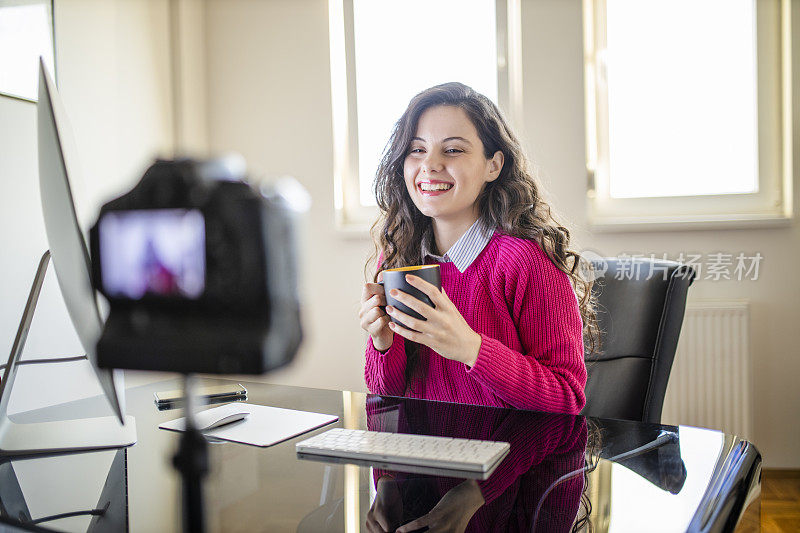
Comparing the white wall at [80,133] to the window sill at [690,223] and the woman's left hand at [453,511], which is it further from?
the window sill at [690,223]

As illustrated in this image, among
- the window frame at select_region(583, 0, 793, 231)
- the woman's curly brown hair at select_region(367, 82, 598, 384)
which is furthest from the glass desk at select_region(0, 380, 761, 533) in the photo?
the window frame at select_region(583, 0, 793, 231)

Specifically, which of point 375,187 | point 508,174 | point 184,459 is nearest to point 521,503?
point 184,459

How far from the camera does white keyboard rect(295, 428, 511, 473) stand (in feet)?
2.13

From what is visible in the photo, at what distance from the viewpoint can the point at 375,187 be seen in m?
1.42

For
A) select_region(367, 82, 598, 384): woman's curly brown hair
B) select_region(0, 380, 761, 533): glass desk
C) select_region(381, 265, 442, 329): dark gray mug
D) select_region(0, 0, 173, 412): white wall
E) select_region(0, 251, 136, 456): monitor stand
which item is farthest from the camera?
select_region(0, 0, 173, 412): white wall

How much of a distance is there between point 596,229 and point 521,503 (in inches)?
82.6

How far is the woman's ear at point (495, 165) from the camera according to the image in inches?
50.6

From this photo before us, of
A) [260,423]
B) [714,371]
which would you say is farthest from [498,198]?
[714,371]

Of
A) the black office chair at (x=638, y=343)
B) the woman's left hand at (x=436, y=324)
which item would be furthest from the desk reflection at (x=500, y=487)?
the black office chair at (x=638, y=343)

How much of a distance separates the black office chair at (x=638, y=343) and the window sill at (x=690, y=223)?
1.27m

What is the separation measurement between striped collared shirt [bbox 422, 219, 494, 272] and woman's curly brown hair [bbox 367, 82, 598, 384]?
23 millimetres

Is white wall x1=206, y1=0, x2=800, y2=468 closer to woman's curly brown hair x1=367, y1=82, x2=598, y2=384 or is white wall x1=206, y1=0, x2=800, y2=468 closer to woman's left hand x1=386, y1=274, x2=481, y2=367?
woman's curly brown hair x1=367, y1=82, x2=598, y2=384

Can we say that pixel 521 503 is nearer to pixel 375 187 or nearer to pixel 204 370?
pixel 204 370

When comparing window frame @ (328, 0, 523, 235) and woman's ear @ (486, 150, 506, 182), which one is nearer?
woman's ear @ (486, 150, 506, 182)
